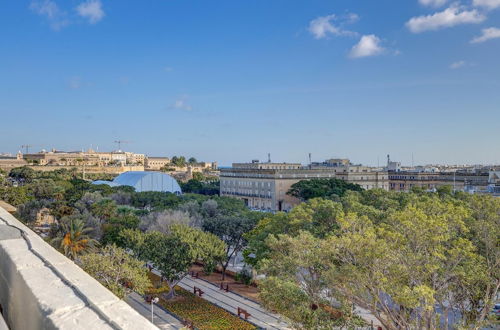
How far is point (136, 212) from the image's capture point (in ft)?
147

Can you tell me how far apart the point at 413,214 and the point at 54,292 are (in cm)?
1605

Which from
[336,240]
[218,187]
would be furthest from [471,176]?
[336,240]

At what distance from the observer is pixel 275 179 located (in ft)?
245

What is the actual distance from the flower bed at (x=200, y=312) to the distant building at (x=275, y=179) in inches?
1906

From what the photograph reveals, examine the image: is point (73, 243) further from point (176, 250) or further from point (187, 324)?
point (187, 324)

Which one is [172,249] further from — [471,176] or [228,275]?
[471,176]

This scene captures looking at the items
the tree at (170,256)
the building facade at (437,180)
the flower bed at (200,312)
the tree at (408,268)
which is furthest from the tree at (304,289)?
the building facade at (437,180)

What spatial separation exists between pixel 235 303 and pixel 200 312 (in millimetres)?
2856

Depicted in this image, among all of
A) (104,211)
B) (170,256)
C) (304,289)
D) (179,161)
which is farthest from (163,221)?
(179,161)

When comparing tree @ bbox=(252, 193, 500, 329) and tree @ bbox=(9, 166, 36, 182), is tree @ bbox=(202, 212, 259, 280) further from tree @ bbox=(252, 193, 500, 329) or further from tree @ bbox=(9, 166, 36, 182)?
tree @ bbox=(9, 166, 36, 182)

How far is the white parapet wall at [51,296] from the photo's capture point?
8.10 ft

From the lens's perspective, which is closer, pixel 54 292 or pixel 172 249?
pixel 54 292

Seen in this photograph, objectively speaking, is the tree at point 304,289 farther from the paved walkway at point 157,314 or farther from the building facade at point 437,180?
the building facade at point 437,180

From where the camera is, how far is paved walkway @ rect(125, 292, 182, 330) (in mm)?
21933
